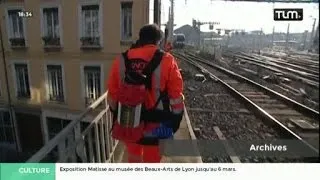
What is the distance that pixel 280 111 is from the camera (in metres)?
2.26

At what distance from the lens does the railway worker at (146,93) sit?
1.33m

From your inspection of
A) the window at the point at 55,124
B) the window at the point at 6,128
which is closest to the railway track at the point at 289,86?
the window at the point at 55,124

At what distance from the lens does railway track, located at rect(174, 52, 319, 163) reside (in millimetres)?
1595

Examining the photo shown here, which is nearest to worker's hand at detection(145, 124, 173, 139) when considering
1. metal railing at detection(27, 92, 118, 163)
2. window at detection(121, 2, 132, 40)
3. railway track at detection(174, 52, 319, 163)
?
metal railing at detection(27, 92, 118, 163)

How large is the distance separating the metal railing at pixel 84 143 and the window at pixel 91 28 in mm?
309

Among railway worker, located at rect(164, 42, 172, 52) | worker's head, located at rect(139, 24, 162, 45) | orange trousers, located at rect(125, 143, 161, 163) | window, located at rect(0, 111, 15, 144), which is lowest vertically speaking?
orange trousers, located at rect(125, 143, 161, 163)

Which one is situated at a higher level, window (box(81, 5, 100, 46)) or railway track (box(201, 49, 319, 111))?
window (box(81, 5, 100, 46))

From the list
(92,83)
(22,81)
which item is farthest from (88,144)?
(22,81)

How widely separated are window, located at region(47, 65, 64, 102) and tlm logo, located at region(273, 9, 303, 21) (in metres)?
1.08

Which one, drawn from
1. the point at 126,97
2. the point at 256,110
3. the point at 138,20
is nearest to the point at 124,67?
the point at 126,97

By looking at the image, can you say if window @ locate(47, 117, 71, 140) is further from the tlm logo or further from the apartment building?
the tlm logo

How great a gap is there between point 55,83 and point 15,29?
13.0 inches

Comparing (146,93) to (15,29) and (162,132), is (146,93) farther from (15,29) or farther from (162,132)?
(15,29)

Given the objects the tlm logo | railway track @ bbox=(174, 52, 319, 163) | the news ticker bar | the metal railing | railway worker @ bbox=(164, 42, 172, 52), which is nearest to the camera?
the metal railing
